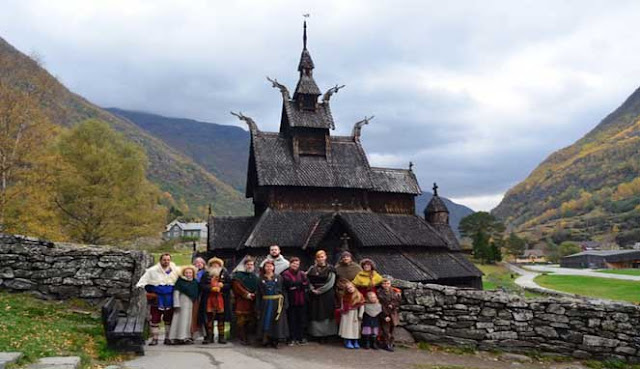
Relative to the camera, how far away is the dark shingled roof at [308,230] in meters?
22.5

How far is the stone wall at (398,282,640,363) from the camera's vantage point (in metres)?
9.60

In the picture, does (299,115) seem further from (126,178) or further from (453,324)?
(453,324)

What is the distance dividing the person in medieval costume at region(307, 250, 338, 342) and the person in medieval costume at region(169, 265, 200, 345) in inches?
97.0

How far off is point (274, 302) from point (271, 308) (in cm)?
13

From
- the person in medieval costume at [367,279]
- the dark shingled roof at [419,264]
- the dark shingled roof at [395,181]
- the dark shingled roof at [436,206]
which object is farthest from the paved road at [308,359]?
the dark shingled roof at [436,206]

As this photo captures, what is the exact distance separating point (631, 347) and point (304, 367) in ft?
22.2

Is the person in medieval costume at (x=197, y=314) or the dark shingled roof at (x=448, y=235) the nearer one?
the person in medieval costume at (x=197, y=314)

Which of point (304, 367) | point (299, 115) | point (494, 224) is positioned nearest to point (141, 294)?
point (304, 367)

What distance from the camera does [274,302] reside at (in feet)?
30.9

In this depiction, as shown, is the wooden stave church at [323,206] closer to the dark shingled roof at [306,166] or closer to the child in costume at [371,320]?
the dark shingled roof at [306,166]

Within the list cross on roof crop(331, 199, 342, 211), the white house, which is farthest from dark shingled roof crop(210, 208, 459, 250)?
the white house

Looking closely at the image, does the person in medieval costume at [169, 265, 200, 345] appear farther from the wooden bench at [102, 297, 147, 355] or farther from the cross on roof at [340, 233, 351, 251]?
the cross on roof at [340, 233, 351, 251]

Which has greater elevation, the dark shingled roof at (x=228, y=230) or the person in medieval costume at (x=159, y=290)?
the dark shingled roof at (x=228, y=230)

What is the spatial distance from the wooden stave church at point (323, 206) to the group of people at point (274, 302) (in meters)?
11.2
